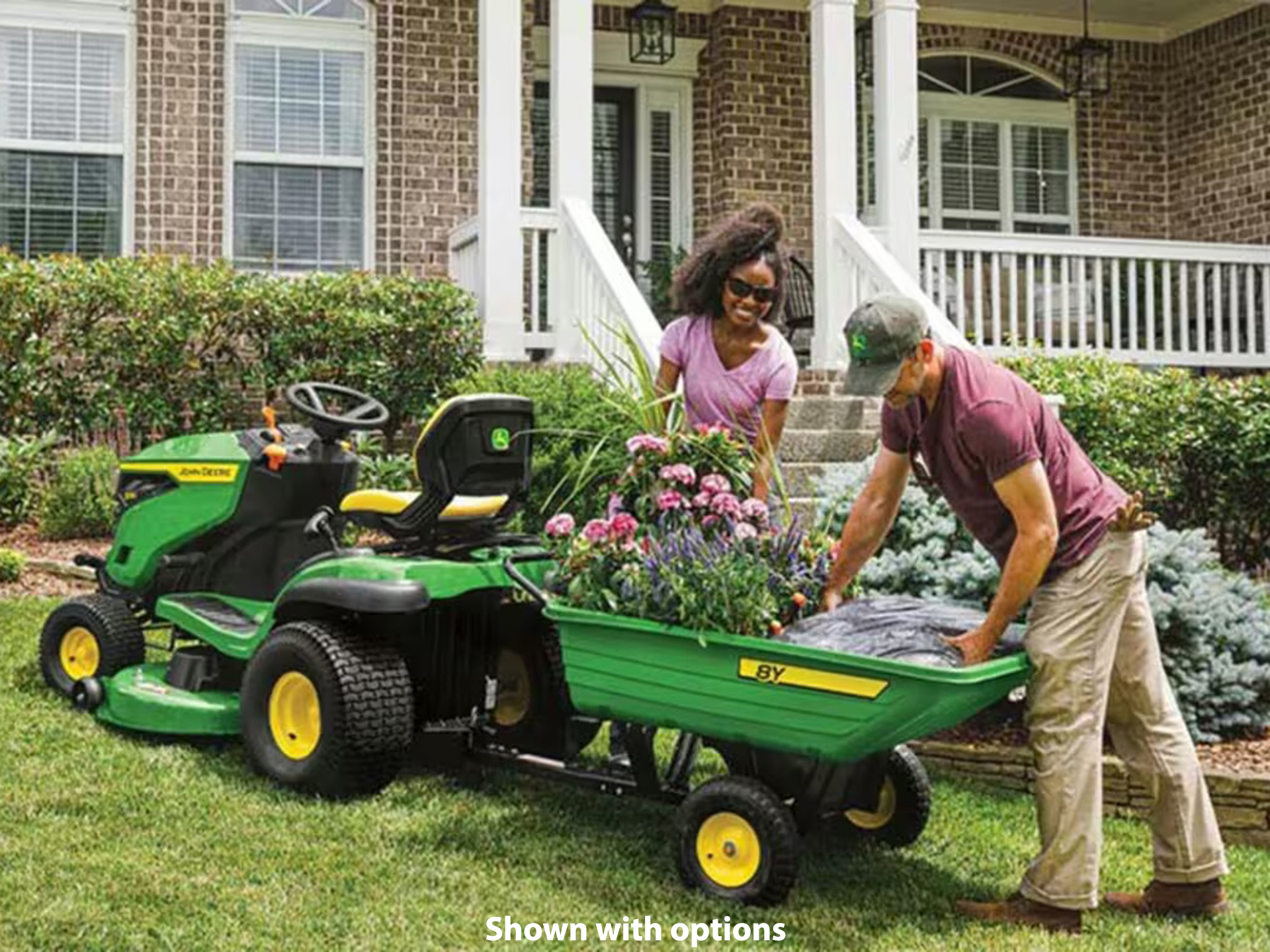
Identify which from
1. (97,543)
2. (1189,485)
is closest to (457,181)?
(97,543)

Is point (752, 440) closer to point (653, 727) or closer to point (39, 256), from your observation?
point (653, 727)

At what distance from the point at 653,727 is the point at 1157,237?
12.5 m

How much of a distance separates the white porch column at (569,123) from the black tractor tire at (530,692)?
5.09 metres

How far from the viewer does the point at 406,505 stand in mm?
4848

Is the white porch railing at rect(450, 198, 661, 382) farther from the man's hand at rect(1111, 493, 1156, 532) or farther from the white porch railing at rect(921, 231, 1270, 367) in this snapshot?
the man's hand at rect(1111, 493, 1156, 532)

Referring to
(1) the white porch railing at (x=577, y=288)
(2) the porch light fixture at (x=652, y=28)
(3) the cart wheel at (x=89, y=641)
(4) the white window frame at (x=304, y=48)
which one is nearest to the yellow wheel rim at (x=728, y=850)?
(3) the cart wheel at (x=89, y=641)

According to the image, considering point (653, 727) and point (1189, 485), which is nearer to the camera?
point (653, 727)

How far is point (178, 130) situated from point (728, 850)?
30.3 ft

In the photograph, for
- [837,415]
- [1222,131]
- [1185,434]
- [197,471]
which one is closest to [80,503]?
[197,471]

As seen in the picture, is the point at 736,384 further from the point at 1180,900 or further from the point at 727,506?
the point at 1180,900

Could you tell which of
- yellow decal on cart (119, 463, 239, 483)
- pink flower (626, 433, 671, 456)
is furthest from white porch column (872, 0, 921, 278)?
pink flower (626, 433, 671, 456)

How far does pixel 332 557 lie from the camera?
4.90 meters

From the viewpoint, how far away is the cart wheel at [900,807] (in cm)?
451

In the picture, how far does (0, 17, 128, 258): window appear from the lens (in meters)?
11.6
